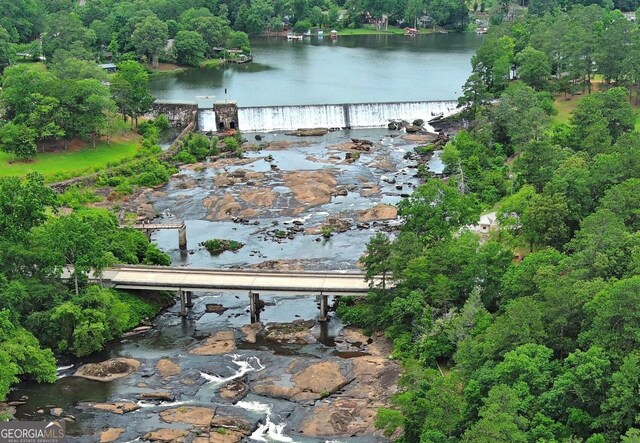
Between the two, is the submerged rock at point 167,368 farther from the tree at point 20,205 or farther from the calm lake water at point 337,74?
the calm lake water at point 337,74

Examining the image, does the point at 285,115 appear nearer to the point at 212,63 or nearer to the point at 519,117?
the point at 519,117

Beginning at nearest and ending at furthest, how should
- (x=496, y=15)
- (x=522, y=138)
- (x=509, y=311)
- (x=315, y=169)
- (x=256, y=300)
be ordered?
(x=509, y=311)
(x=256, y=300)
(x=522, y=138)
(x=315, y=169)
(x=496, y=15)

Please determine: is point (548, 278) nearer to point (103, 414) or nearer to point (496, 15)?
point (103, 414)

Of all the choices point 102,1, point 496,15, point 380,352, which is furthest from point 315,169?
point 496,15

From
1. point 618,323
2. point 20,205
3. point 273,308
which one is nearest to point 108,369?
point 20,205

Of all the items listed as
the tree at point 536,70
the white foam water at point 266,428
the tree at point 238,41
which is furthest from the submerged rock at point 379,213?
the tree at point 238,41
